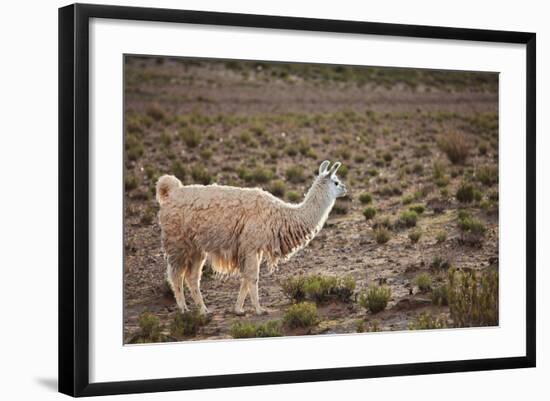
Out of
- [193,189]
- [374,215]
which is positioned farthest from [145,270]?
[374,215]

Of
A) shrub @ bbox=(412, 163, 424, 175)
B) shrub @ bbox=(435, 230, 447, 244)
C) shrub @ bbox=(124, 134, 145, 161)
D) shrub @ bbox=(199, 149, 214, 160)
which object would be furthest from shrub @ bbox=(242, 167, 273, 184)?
shrub @ bbox=(435, 230, 447, 244)

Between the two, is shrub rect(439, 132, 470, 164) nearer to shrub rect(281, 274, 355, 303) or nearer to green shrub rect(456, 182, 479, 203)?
green shrub rect(456, 182, 479, 203)

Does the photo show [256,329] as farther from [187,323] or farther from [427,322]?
[427,322]

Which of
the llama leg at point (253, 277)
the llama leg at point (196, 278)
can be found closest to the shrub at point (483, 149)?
the llama leg at point (253, 277)

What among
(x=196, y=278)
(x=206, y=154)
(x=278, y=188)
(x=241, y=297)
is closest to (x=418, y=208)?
(x=278, y=188)

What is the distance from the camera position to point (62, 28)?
10.6 m

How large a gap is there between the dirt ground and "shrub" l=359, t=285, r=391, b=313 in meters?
0.07

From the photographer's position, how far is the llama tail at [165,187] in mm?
11898

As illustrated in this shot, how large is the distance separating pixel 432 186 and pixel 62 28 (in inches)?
243

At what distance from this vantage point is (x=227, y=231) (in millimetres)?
12086

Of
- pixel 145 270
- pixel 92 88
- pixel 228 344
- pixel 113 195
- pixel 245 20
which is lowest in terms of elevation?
pixel 228 344

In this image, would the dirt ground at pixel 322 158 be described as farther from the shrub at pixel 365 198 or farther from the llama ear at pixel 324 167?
the llama ear at pixel 324 167

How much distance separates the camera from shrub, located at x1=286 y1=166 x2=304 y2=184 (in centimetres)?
1558

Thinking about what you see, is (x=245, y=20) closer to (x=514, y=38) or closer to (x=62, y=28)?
(x=62, y=28)
